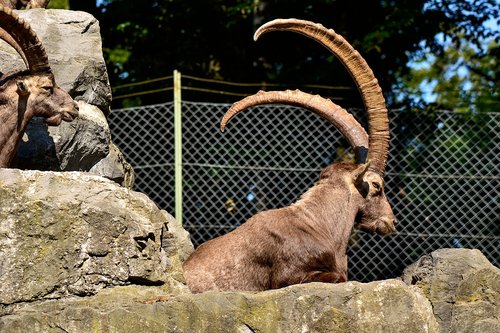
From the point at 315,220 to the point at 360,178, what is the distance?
20.6 inches

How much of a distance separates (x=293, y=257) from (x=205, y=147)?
4127 mm

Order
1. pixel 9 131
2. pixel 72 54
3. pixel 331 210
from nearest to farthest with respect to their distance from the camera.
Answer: pixel 9 131
pixel 331 210
pixel 72 54

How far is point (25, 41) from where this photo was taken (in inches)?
292

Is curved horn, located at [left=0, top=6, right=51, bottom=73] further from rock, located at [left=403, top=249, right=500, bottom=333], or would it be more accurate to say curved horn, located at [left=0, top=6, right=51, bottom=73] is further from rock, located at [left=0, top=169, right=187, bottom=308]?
rock, located at [left=403, top=249, right=500, bottom=333]

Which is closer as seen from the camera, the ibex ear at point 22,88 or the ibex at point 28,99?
the ibex at point 28,99

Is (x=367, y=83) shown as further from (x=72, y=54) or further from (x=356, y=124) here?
(x=72, y=54)

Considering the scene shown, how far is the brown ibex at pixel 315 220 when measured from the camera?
7316 mm

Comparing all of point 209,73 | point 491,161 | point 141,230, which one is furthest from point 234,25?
point 141,230

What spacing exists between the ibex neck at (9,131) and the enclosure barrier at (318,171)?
117 inches

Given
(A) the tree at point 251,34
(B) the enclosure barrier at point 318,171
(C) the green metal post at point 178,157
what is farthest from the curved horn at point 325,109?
(A) the tree at point 251,34

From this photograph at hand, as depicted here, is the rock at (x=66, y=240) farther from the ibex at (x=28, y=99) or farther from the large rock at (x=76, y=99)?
the large rock at (x=76, y=99)

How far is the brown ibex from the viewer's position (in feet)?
24.0

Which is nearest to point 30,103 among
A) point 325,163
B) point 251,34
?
→ point 325,163

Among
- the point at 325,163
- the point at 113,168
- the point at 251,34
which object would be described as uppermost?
the point at 251,34
